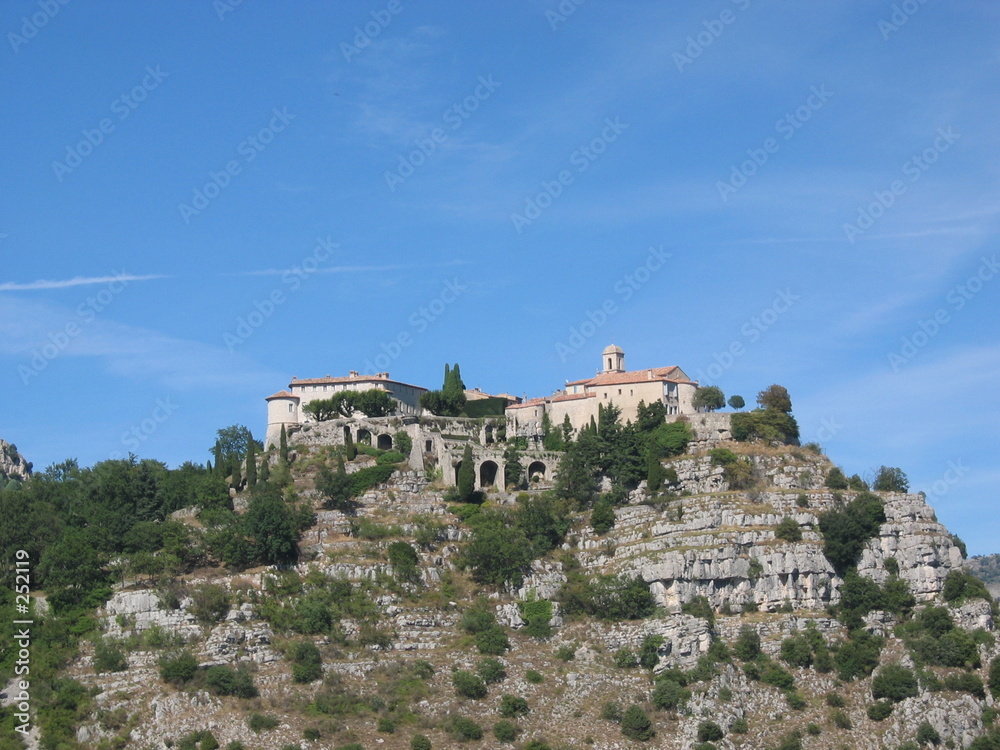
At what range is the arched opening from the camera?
11018 centimetres

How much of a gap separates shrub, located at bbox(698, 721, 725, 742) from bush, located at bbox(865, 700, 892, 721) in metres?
9.14

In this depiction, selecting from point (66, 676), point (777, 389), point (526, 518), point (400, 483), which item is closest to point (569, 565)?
point (526, 518)

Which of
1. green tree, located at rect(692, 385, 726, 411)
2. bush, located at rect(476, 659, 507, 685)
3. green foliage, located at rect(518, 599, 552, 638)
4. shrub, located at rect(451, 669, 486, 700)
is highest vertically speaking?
green tree, located at rect(692, 385, 726, 411)

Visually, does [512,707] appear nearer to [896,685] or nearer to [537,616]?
[537,616]

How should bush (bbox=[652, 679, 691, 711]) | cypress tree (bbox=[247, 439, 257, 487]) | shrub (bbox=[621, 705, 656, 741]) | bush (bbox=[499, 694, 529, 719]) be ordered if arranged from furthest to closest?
cypress tree (bbox=[247, 439, 257, 487]) → bush (bbox=[652, 679, 691, 711]) → bush (bbox=[499, 694, 529, 719]) → shrub (bbox=[621, 705, 656, 741])

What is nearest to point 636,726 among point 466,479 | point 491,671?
point 491,671

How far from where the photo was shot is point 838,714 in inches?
3381

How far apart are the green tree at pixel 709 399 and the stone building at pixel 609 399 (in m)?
0.60

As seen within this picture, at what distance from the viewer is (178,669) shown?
84500 millimetres

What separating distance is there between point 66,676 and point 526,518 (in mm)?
31817

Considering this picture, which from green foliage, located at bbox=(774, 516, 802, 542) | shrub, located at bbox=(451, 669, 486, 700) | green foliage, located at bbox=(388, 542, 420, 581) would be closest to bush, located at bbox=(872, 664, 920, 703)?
green foliage, located at bbox=(774, 516, 802, 542)

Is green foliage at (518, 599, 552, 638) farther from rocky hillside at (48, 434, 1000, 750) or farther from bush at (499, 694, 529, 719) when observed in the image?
bush at (499, 694, 529, 719)

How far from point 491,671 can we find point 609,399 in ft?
113

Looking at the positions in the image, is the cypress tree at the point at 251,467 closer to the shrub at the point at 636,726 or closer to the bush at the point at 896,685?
the shrub at the point at 636,726
